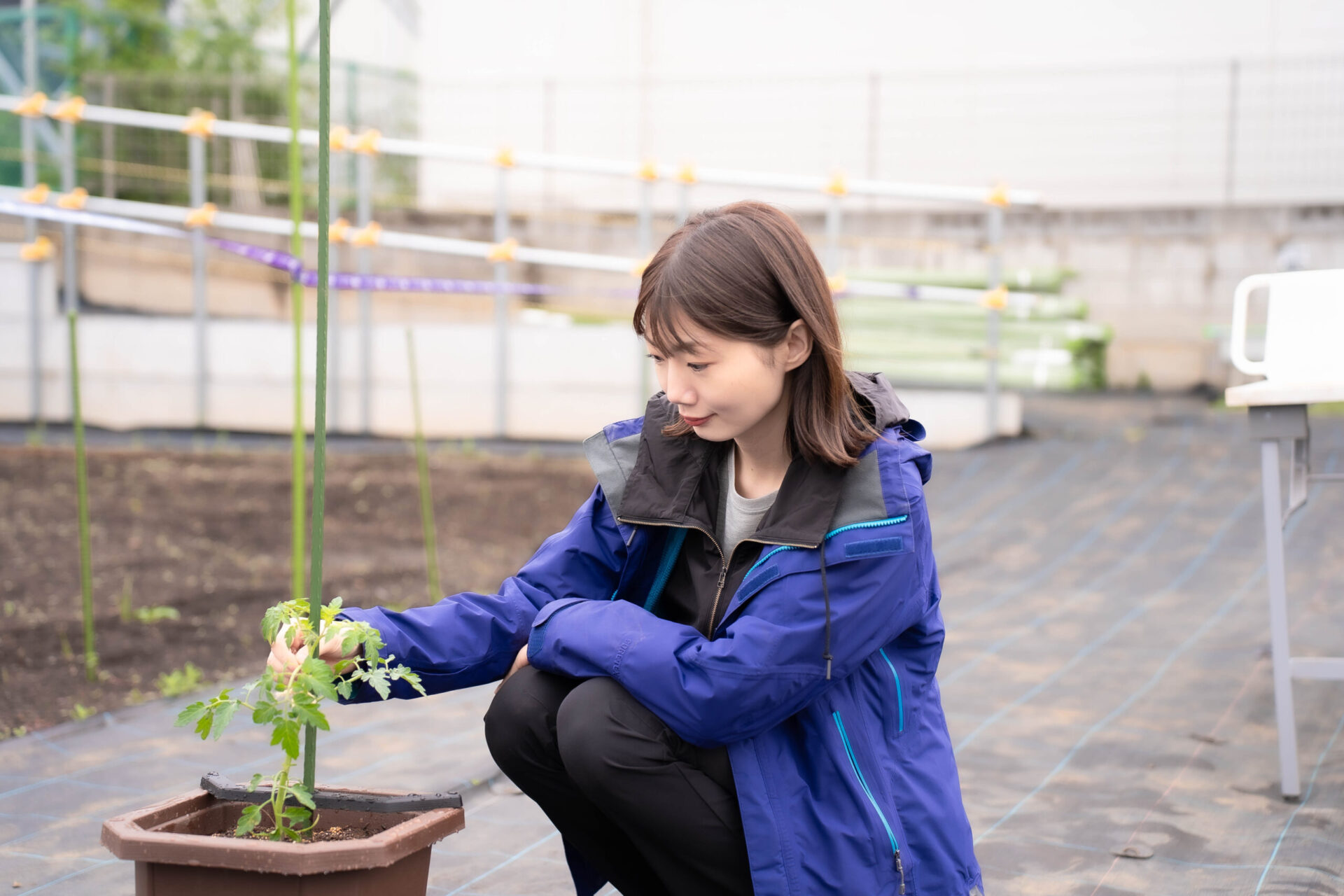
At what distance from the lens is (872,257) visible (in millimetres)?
8047

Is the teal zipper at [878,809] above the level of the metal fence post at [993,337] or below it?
below

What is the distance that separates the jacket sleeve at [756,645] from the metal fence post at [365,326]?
521cm

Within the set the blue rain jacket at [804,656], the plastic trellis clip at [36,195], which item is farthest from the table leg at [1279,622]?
the plastic trellis clip at [36,195]

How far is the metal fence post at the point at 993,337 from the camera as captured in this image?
221 inches

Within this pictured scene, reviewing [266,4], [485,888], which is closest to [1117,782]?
[485,888]

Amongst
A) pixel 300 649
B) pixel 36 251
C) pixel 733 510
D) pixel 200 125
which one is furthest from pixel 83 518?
pixel 36 251

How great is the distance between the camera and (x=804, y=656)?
4.28 ft

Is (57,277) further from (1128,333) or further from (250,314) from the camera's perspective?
(1128,333)

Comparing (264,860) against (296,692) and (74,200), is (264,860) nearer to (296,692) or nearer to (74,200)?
(296,692)

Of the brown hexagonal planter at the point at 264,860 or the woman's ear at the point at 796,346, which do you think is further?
the woman's ear at the point at 796,346

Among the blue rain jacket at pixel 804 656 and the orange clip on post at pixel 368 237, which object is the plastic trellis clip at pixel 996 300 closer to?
the orange clip on post at pixel 368 237

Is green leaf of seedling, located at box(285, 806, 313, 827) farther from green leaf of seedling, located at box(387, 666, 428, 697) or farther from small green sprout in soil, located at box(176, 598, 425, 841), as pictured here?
green leaf of seedling, located at box(387, 666, 428, 697)

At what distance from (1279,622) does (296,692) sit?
1.68 m

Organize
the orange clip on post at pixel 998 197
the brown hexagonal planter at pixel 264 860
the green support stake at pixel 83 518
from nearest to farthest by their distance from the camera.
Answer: the brown hexagonal planter at pixel 264 860 → the green support stake at pixel 83 518 → the orange clip on post at pixel 998 197
